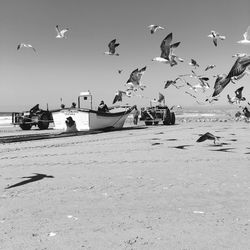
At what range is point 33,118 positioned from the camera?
25.3 m

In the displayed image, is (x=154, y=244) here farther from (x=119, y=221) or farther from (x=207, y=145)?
(x=207, y=145)

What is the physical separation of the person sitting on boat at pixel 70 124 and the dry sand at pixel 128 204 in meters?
11.0

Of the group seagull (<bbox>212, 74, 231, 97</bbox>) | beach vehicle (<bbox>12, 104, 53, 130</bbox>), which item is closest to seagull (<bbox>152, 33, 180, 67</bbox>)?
seagull (<bbox>212, 74, 231, 97</bbox>)

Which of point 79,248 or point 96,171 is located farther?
point 96,171

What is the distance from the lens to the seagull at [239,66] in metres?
5.05

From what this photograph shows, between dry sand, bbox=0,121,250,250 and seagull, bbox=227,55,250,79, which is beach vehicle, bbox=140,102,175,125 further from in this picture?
seagull, bbox=227,55,250,79

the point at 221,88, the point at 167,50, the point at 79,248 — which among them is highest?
the point at 167,50

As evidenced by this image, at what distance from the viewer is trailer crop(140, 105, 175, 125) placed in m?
28.4

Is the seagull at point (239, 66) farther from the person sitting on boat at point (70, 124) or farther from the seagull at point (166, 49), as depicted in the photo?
the person sitting on boat at point (70, 124)

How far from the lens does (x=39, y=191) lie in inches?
239

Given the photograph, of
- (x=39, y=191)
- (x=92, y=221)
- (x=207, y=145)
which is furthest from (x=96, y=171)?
(x=207, y=145)

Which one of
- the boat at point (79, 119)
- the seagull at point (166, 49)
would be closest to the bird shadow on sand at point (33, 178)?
the seagull at point (166, 49)

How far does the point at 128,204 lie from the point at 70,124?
15814 millimetres

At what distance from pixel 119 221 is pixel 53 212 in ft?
3.19
